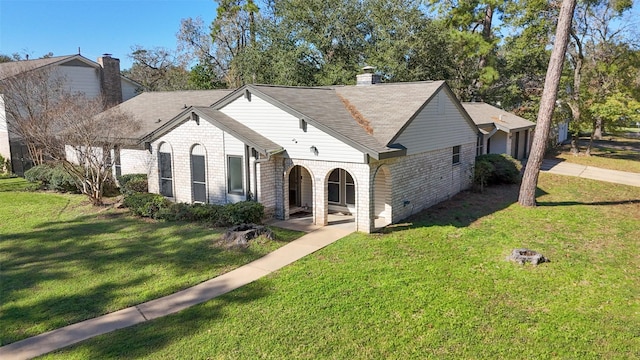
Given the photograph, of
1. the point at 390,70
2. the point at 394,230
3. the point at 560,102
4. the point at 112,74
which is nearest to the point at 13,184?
the point at 112,74

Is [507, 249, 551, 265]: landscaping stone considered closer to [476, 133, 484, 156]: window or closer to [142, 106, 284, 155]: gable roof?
[142, 106, 284, 155]: gable roof

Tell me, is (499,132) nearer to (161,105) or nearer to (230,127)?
(230,127)

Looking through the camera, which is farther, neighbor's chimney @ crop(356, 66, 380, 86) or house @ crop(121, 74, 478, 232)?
neighbor's chimney @ crop(356, 66, 380, 86)

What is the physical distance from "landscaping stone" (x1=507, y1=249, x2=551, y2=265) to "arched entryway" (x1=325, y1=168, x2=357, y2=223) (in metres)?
5.57

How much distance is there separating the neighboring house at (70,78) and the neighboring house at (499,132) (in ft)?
73.5

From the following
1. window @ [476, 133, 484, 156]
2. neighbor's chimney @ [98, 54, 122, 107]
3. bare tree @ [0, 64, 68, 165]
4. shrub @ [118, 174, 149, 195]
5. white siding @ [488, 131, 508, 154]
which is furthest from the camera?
white siding @ [488, 131, 508, 154]

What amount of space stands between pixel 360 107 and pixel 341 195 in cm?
330

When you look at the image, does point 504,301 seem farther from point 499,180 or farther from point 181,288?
point 499,180

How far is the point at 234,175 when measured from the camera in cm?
1443

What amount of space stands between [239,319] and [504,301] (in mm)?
4977

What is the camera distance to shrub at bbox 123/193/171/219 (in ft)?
47.0

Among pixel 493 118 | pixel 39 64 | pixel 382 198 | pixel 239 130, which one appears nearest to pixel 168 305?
pixel 239 130

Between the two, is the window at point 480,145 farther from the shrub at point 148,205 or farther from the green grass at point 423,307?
the shrub at point 148,205

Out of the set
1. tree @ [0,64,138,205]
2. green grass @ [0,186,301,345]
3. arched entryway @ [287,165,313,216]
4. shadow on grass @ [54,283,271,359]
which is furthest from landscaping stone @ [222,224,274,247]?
tree @ [0,64,138,205]
